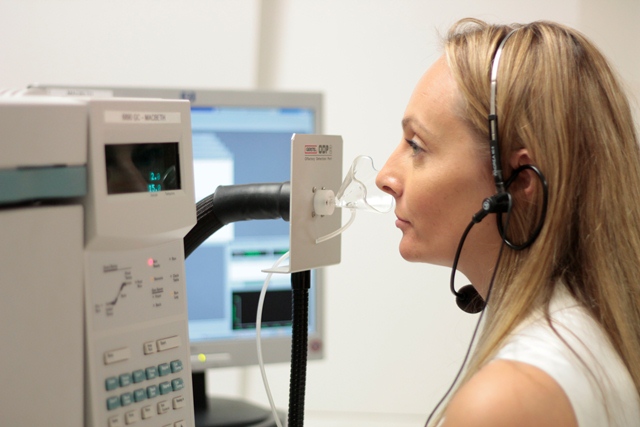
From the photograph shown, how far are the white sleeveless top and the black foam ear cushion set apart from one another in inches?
8.3

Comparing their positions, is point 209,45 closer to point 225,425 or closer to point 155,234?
point 225,425

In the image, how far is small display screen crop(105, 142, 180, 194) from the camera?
54 centimetres

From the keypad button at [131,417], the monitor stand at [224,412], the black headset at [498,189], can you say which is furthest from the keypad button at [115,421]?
the monitor stand at [224,412]

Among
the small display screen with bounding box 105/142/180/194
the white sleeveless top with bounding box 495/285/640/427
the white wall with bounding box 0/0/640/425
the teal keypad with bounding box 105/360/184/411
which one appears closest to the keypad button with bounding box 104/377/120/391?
the teal keypad with bounding box 105/360/184/411

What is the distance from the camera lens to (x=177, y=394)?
596mm

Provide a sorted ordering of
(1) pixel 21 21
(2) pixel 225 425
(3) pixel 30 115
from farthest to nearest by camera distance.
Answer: (1) pixel 21 21
(2) pixel 225 425
(3) pixel 30 115

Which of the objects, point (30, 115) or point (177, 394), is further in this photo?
Answer: point (177, 394)

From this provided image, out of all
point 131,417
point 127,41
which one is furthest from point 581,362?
point 127,41

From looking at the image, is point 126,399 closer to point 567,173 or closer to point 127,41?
point 567,173

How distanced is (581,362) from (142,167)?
17.8 inches

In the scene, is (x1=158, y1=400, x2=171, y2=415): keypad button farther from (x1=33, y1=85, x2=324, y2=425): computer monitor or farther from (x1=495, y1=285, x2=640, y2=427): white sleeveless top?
(x1=33, y1=85, x2=324, y2=425): computer monitor

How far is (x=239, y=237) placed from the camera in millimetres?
1389

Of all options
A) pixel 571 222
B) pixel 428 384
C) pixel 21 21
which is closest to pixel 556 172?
pixel 571 222

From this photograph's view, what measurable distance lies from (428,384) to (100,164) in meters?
1.40
